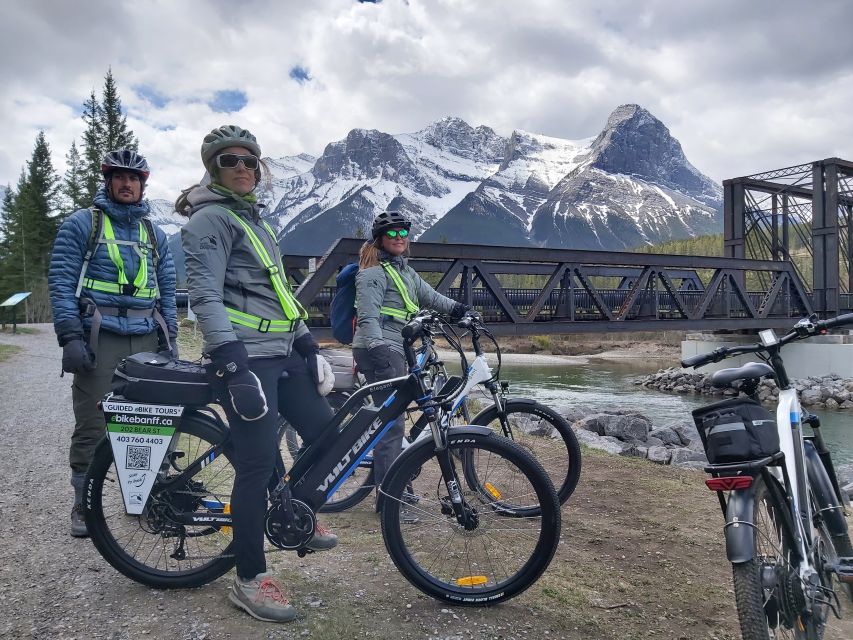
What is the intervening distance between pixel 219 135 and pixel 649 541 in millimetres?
3519

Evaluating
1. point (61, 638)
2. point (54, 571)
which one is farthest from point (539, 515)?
point (54, 571)

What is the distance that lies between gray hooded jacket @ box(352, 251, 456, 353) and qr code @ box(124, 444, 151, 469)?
1661 millimetres

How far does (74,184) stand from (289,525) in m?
48.3

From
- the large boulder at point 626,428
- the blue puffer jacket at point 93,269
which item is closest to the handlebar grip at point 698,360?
the blue puffer jacket at point 93,269

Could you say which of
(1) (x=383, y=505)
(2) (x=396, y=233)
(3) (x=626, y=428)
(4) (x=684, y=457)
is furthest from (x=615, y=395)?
(1) (x=383, y=505)

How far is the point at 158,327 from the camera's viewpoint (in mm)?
3965

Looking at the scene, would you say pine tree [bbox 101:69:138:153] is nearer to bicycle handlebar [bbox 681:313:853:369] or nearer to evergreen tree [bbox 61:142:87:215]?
evergreen tree [bbox 61:142:87:215]

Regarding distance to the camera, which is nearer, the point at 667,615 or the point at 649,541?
the point at 667,615

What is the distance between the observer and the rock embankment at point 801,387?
21234 millimetres

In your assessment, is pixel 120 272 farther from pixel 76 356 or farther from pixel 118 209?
pixel 76 356

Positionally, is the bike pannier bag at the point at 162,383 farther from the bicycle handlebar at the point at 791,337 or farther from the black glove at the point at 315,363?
the bicycle handlebar at the point at 791,337

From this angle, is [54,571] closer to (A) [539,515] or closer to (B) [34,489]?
(B) [34,489]

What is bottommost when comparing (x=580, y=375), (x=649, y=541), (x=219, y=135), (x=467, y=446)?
(x=580, y=375)

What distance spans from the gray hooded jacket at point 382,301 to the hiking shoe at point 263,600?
1.78 metres
